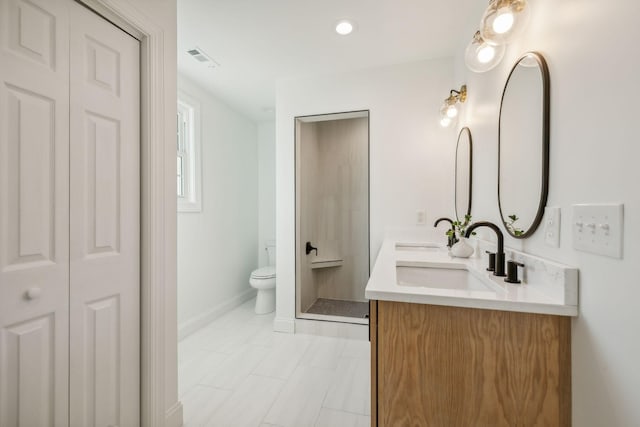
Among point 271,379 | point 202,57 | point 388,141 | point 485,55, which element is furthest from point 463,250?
point 202,57

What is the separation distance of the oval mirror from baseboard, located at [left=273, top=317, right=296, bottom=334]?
206cm

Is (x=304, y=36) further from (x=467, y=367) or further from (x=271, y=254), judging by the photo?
(x=271, y=254)

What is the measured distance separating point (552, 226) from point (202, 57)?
102 inches

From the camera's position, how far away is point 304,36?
6.74 ft

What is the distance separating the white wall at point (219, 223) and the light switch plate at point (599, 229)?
2.74m

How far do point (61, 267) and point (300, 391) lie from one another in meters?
1.45

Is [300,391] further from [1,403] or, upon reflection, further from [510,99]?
[510,99]

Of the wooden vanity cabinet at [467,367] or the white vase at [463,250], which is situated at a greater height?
the white vase at [463,250]

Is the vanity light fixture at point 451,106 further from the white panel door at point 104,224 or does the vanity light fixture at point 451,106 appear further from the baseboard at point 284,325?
the baseboard at point 284,325

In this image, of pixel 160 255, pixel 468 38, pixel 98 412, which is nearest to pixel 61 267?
pixel 160 255

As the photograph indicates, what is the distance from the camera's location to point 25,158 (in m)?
0.96

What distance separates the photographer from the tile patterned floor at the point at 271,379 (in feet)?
5.08

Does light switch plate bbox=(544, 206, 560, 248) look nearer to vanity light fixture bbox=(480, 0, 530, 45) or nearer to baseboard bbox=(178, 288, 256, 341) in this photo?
vanity light fixture bbox=(480, 0, 530, 45)

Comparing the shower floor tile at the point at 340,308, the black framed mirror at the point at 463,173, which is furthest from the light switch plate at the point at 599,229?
the shower floor tile at the point at 340,308
